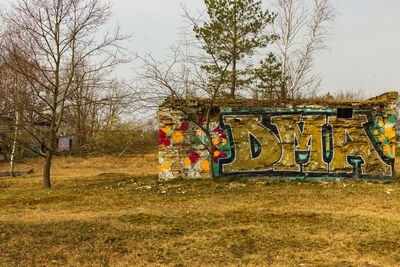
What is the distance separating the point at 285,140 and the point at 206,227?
580 centimetres

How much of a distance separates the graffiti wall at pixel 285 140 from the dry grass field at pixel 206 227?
1.23 m

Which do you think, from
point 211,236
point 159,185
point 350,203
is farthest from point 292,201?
point 159,185

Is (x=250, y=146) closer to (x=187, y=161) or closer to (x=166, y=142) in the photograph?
(x=187, y=161)

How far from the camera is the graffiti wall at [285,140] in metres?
10.1

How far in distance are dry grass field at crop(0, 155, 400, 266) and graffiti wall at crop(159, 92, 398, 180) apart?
4.03 feet

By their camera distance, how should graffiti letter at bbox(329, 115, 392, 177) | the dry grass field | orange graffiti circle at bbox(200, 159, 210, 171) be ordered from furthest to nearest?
graffiti letter at bbox(329, 115, 392, 177) < orange graffiti circle at bbox(200, 159, 210, 171) < the dry grass field

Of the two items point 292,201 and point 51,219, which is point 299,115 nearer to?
point 292,201

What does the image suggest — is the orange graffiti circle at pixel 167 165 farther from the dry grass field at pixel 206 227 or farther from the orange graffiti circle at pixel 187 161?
the dry grass field at pixel 206 227

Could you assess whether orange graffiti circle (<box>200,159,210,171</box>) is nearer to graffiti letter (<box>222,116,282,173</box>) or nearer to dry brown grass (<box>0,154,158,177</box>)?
graffiti letter (<box>222,116,282,173</box>)

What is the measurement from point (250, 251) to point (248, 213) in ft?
6.52

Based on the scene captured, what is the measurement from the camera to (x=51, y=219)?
5832 mm

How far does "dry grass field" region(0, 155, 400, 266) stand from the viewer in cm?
409

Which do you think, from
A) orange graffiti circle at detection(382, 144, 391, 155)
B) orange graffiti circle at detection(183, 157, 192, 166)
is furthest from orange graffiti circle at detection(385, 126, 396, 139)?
orange graffiti circle at detection(183, 157, 192, 166)

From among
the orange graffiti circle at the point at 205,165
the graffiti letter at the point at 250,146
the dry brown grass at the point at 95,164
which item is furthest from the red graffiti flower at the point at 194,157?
the dry brown grass at the point at 95,164
